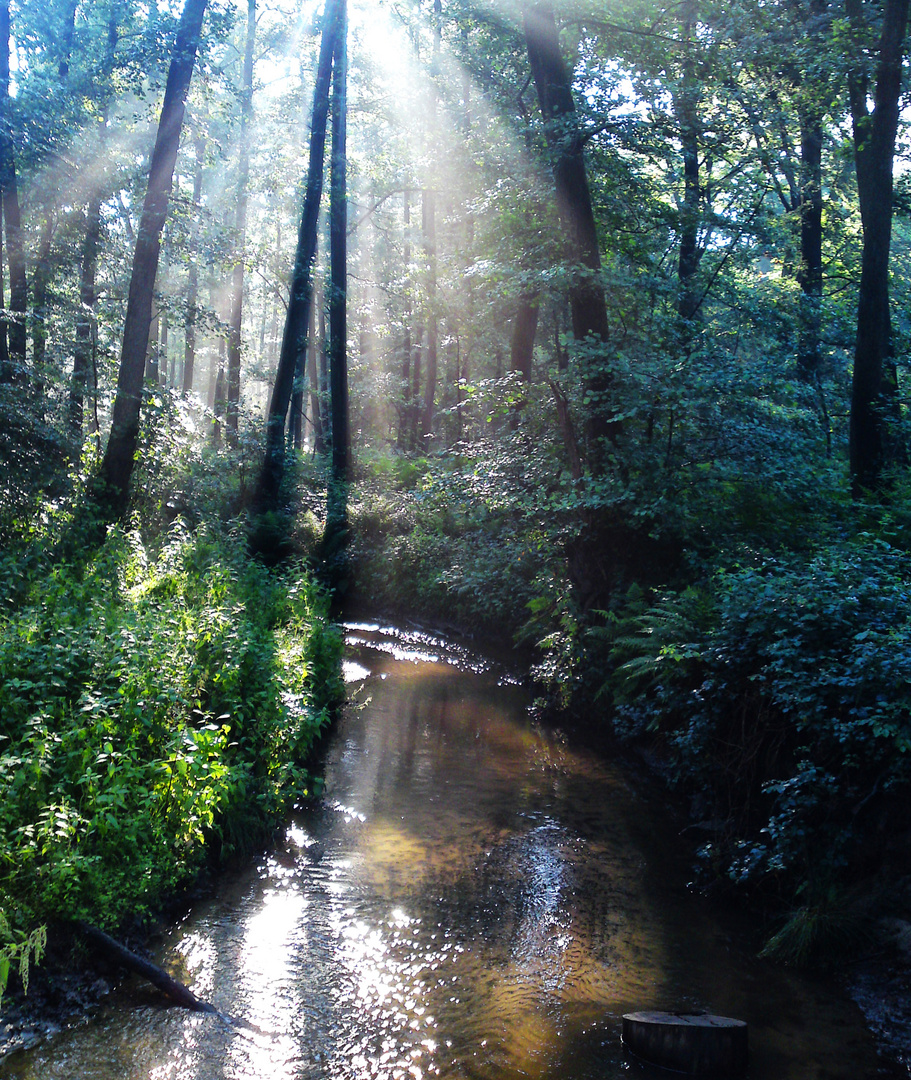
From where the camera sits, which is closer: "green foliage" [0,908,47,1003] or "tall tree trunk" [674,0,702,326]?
"green foliage" [0,908,47,1003]

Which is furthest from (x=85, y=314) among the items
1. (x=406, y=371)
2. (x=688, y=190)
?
(x=406, y=371)

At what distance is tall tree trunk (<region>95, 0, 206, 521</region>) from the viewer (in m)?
14.5

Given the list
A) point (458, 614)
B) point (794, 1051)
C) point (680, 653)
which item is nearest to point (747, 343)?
point (458, 614)

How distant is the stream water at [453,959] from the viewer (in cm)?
425

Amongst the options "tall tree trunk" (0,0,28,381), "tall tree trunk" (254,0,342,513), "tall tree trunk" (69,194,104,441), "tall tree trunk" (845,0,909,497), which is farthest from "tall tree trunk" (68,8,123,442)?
"tall tree trunk" (845,0,909,497)

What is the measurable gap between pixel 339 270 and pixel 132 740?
19.3m

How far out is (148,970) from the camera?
4559mm

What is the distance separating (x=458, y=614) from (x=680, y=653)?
8.88 m

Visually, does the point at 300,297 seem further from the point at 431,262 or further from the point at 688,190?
the point at 688,190

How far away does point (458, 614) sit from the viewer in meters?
16.5

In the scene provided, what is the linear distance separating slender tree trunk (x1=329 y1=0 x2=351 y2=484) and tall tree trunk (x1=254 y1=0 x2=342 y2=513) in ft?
3.32

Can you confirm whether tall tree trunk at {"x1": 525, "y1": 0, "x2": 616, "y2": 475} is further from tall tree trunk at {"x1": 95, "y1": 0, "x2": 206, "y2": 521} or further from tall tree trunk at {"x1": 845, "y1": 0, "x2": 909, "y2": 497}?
tall tree trunk at {"x1": 95, "y1": 0, "x2": 206, "y2": 521}

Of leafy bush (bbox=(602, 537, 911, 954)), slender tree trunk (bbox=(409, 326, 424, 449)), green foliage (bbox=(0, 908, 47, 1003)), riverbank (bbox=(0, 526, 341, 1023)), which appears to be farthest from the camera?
slender tree trunk (bbox=(409, 326, 424, 449))

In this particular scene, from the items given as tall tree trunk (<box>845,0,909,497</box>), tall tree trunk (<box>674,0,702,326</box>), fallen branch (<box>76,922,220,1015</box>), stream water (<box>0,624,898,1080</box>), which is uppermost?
tall tree trunk (<box>674,0,702,326</box>)
